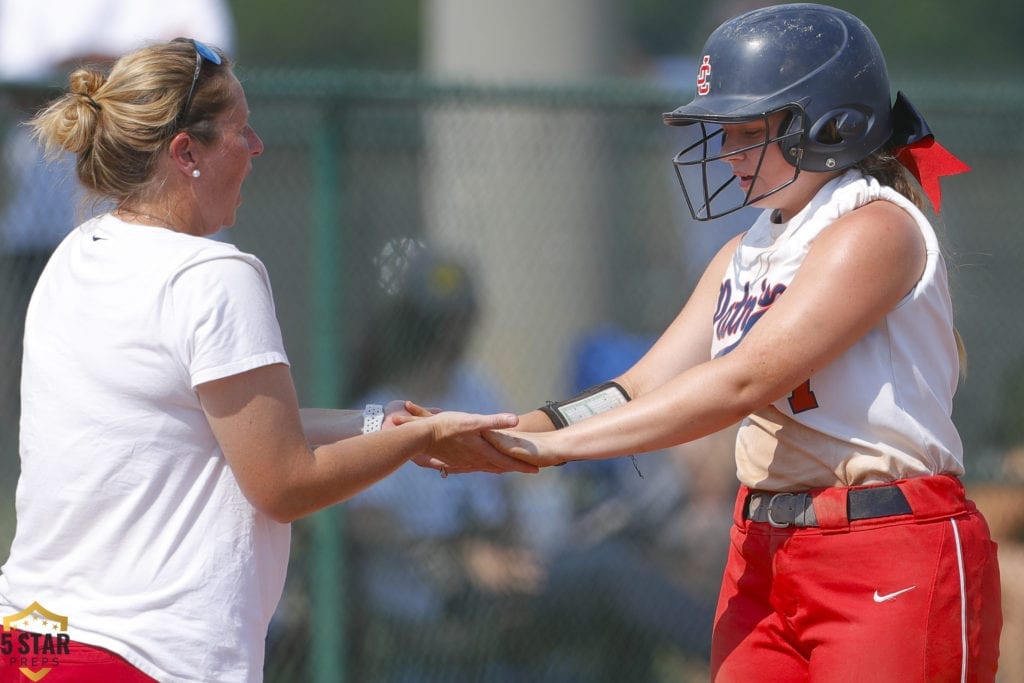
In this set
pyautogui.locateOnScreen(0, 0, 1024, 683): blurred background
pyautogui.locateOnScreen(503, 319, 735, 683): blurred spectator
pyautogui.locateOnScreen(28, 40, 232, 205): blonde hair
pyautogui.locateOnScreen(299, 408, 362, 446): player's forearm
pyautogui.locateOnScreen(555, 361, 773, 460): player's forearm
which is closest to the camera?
pyautogui.locateOnScreen(28, 40, 232, 205): blonde hair

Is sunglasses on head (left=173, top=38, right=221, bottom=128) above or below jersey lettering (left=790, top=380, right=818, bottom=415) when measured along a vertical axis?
above

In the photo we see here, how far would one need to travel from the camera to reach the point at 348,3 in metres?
14.7

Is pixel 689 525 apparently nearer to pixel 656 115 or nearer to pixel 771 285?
pixel 656 115

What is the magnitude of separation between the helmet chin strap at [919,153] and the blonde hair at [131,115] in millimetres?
1482

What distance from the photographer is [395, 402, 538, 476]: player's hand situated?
2885 mm

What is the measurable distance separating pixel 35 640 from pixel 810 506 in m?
1.55

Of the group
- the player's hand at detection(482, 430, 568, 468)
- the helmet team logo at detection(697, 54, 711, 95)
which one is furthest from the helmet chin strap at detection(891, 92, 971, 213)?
the player's hand at detection(482, 430, 568, 468)

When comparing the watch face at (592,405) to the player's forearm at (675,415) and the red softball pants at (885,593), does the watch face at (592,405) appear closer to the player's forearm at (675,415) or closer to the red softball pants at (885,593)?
the player's forearm at (675,415)

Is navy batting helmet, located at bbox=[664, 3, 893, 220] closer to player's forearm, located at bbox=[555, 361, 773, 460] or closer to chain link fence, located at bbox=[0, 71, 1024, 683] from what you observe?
player's forearm, located at bbox=[555, 361, 773, 460]

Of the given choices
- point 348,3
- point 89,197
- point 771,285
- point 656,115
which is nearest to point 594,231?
point 656,115

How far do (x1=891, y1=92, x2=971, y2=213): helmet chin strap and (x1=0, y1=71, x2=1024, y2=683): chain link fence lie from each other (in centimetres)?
248

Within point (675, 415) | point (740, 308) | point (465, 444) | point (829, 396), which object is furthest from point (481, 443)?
point (829, 396)

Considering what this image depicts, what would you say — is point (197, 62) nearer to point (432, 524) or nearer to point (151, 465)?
point (151, 465)

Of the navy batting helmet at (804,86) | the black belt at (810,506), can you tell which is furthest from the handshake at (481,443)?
the navy batting helmet at (804,86)
